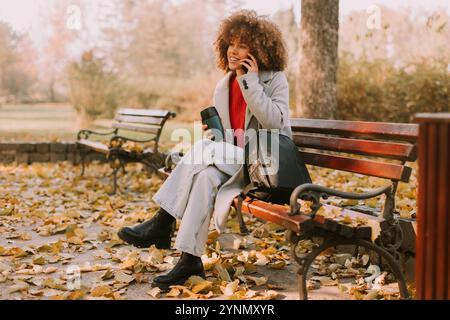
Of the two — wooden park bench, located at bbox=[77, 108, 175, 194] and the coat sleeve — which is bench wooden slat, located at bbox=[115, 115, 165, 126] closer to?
wooden park bench, located at bbox=[77, 108, 175, 194]

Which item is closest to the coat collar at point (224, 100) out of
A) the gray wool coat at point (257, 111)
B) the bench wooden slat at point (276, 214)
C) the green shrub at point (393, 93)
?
the gray wool coat at point (257, 111)

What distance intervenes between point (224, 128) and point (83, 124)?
11.7 meters

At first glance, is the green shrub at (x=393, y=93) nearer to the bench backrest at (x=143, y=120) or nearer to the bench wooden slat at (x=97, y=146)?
the bench backrest at (x=143, y=120)

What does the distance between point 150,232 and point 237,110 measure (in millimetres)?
1025

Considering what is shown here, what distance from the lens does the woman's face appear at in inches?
154

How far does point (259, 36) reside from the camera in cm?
391

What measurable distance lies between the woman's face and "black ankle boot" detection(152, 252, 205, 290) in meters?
1.29

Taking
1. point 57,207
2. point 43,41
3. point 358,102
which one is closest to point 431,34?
point 358,102

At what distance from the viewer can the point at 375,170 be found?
339cm

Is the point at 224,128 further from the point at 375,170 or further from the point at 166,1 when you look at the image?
the point at 166,1

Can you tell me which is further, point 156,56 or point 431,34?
point 156,56

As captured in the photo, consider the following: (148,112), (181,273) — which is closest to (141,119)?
(148,112)

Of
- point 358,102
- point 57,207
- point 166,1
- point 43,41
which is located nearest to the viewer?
point 57,207

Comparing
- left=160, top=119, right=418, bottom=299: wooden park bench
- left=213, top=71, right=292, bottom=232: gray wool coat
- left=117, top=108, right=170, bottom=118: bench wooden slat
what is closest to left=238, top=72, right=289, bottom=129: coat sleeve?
left=213, top=71, right=292, bottom=232: gray wool coat
